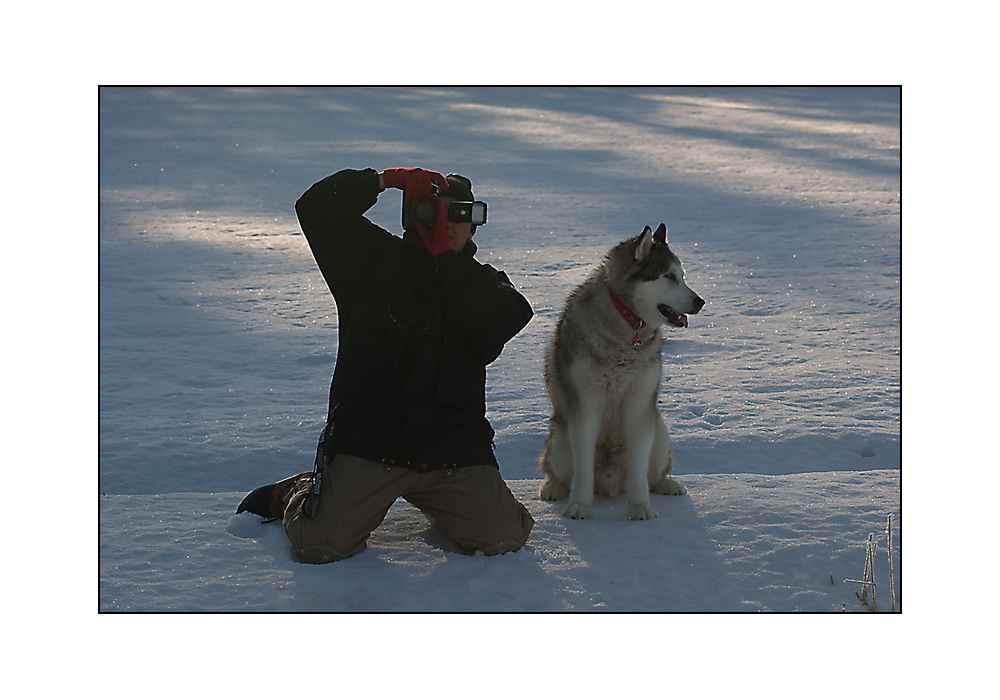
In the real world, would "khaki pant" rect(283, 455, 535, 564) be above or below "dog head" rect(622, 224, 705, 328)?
below

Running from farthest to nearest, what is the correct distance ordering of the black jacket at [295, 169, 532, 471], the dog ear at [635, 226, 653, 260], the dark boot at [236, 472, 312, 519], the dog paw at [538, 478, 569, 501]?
the dog paw at [538, 478, 569, 501], the dog ear at [635, 226, 653, 260], the dark boot at [236, 472, 312, 519], the black jacket at [295, 169, 532, 471]

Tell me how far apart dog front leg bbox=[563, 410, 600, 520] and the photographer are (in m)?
0.54

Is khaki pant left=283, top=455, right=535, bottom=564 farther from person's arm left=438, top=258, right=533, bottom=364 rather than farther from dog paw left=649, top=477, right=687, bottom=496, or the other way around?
dog paw left=649, top=477, right=687, bottom=496

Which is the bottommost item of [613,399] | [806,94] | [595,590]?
[595,590]

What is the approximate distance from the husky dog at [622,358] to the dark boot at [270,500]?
125cm

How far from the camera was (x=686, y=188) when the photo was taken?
12430 millimetres

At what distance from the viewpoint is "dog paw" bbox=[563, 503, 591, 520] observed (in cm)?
375

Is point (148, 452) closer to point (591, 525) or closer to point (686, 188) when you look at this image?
point (591, 525)

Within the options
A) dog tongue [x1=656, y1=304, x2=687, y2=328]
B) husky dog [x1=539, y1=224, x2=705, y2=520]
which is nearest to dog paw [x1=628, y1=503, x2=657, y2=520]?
husky dog [x1=539, y1=224, x2=705, y2=520]

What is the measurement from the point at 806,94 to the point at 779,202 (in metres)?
A: 7.50

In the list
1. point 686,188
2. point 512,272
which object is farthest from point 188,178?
point 686,188

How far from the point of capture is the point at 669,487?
13.5 feet

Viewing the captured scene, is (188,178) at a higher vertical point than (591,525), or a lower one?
higher

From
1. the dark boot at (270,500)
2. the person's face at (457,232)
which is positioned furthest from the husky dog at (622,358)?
the dark boot at (270,500)
